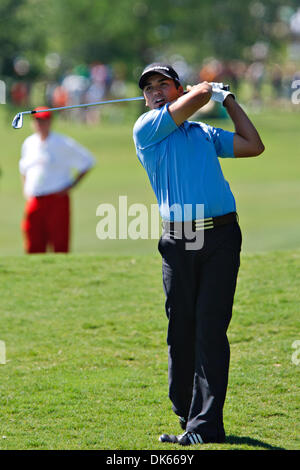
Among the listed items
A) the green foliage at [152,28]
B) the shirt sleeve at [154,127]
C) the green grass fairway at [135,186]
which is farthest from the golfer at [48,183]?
the green foliage at [152,28]

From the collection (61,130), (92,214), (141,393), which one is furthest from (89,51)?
(141,393)

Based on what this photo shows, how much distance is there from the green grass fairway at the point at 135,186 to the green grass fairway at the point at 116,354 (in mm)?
4574

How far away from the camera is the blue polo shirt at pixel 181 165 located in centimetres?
509

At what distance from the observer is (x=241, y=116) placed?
5.19 metres

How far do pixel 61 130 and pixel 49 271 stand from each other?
28522 mm

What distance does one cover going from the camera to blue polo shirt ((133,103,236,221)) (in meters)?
5.09

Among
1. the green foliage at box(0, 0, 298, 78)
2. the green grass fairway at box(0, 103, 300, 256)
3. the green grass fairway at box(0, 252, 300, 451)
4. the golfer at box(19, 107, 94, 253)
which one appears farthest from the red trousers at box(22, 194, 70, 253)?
the green foliage at box(0, 0, 298, 78)

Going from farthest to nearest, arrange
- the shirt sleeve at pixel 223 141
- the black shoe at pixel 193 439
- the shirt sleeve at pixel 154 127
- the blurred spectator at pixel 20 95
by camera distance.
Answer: the blurred spectator at pixel 20 95, the shirt sleeve at pixel 223 141, the black shoe at pixel 193 439, the shirt sleeve at pixel 154 127

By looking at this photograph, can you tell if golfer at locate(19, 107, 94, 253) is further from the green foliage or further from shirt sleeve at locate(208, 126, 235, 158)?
the green foliage

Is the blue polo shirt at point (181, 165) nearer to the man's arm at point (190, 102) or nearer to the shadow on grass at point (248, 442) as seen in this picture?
the man's arm at point (190, 102)

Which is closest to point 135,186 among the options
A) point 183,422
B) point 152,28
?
point 183,422

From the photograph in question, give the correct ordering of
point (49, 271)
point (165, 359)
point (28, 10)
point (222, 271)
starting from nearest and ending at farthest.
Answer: point (222, 271), point (165, 359), point (49, 271), point (28, 10)

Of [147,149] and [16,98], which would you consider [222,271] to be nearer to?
[147,149]

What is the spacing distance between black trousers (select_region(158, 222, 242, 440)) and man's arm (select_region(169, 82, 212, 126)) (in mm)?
671
